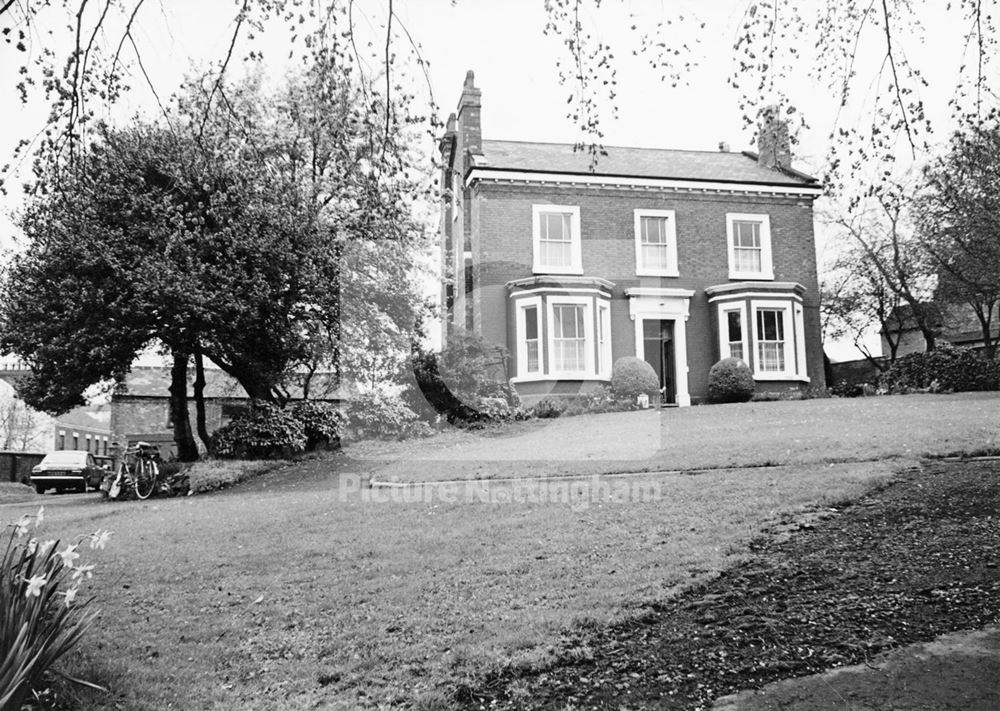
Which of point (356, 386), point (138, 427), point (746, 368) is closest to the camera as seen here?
point (356, 386)

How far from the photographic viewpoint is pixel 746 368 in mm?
23281

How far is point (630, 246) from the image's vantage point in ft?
80.4

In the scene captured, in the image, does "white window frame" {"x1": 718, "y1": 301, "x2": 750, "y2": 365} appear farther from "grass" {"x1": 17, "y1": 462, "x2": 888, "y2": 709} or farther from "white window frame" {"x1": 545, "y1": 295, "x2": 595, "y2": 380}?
"grass" {"x1": 17, "y1": 462, "x2": 888, "y2": 709}

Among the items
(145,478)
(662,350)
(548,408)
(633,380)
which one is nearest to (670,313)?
(662,350)

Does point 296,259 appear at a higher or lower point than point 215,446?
higher

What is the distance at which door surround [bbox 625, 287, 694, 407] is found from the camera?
24.2 m

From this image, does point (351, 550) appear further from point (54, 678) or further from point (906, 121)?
point (906, 121)

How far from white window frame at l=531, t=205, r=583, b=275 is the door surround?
1.80 meters

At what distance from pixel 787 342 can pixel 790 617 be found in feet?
65.6

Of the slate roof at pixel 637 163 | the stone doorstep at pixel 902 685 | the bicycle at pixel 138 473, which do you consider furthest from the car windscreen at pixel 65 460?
the stone doorstep at pixel 902 685

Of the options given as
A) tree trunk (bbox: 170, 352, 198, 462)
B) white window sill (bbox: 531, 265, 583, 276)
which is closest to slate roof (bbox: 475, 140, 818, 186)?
white window sill (bbox: 531, 265, 583, 276)

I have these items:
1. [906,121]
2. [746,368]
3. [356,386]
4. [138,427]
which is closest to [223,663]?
[906,121]

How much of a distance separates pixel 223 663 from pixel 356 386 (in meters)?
15.2

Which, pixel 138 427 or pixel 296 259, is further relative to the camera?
pixel 138 427
